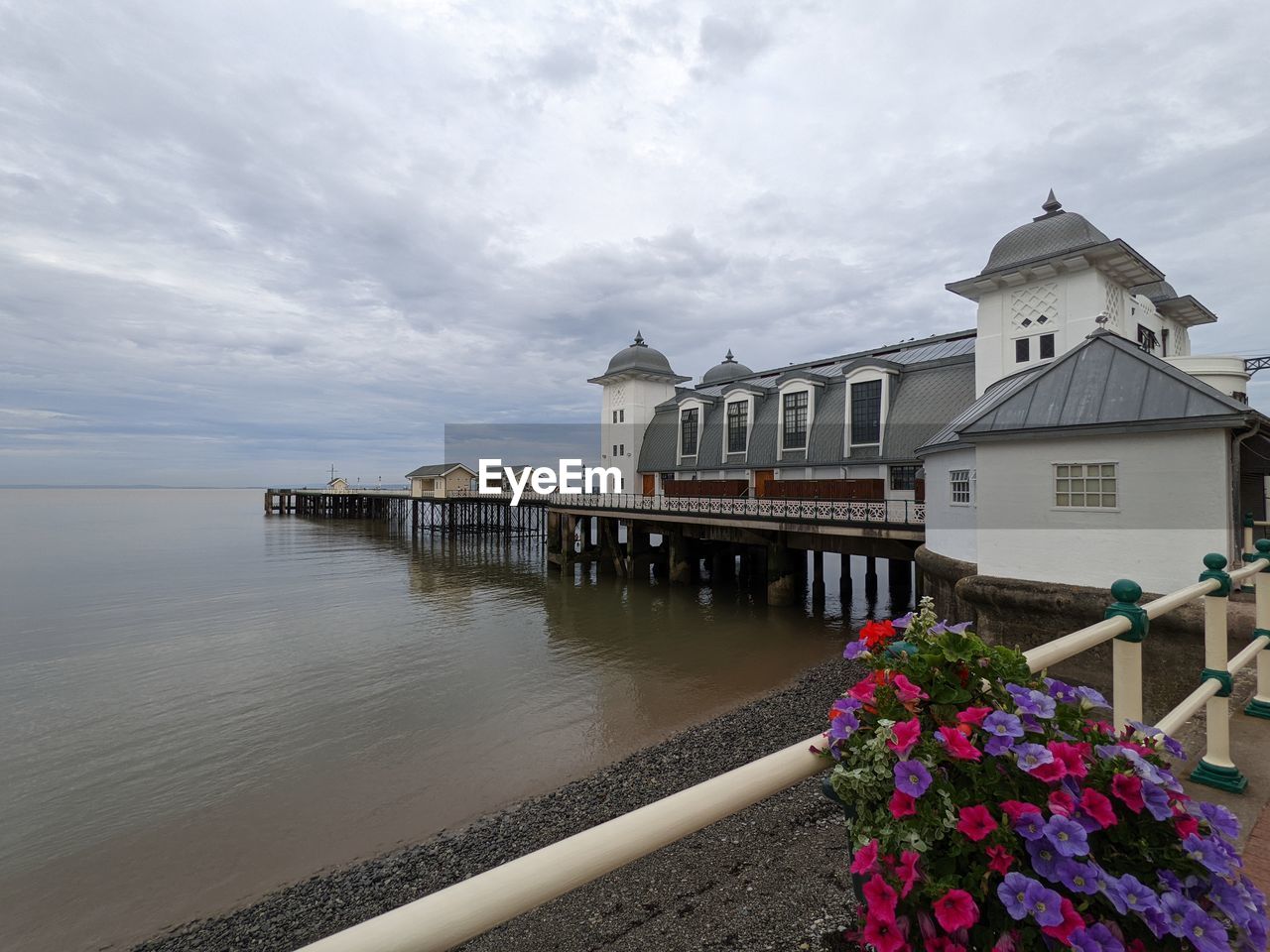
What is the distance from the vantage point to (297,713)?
13023 mm

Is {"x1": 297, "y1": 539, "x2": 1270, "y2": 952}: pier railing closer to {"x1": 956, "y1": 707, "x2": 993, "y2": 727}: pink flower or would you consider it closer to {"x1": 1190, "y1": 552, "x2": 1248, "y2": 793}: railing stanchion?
{"x1": 956, "y1": 707, "x2": 993, "y2": 727}: pink flower

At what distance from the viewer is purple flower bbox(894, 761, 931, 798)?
129cm

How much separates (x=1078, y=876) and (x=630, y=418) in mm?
32969

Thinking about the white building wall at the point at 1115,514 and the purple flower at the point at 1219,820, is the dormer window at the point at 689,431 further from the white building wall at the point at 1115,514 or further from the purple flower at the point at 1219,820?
the purple flower at the point at 1219,820

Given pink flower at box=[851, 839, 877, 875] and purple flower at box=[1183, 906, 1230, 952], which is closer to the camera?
purple flower at box=[1183, 906, 1230, 952]

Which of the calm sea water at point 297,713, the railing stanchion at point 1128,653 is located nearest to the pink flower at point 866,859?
the railing stanchion at point 1128,653

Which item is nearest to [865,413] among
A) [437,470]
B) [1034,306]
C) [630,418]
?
[1034,306]

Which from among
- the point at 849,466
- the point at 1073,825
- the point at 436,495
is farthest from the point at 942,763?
the point at 436,495

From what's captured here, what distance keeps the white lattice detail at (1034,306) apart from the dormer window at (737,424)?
11548 millimetres

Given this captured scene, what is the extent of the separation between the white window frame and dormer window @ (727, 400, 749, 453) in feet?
55.7

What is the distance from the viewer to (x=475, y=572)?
33.8 metres

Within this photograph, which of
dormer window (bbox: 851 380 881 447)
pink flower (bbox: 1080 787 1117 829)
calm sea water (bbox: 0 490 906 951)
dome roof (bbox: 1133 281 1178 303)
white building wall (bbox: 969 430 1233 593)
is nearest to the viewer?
pink flower (bbox: 1080 787 1117 829)

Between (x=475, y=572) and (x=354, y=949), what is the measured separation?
3426 cm

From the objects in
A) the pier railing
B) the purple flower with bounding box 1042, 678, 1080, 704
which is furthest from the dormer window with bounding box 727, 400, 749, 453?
the purple flower with bounding box 1042, 678, 1080, 704
